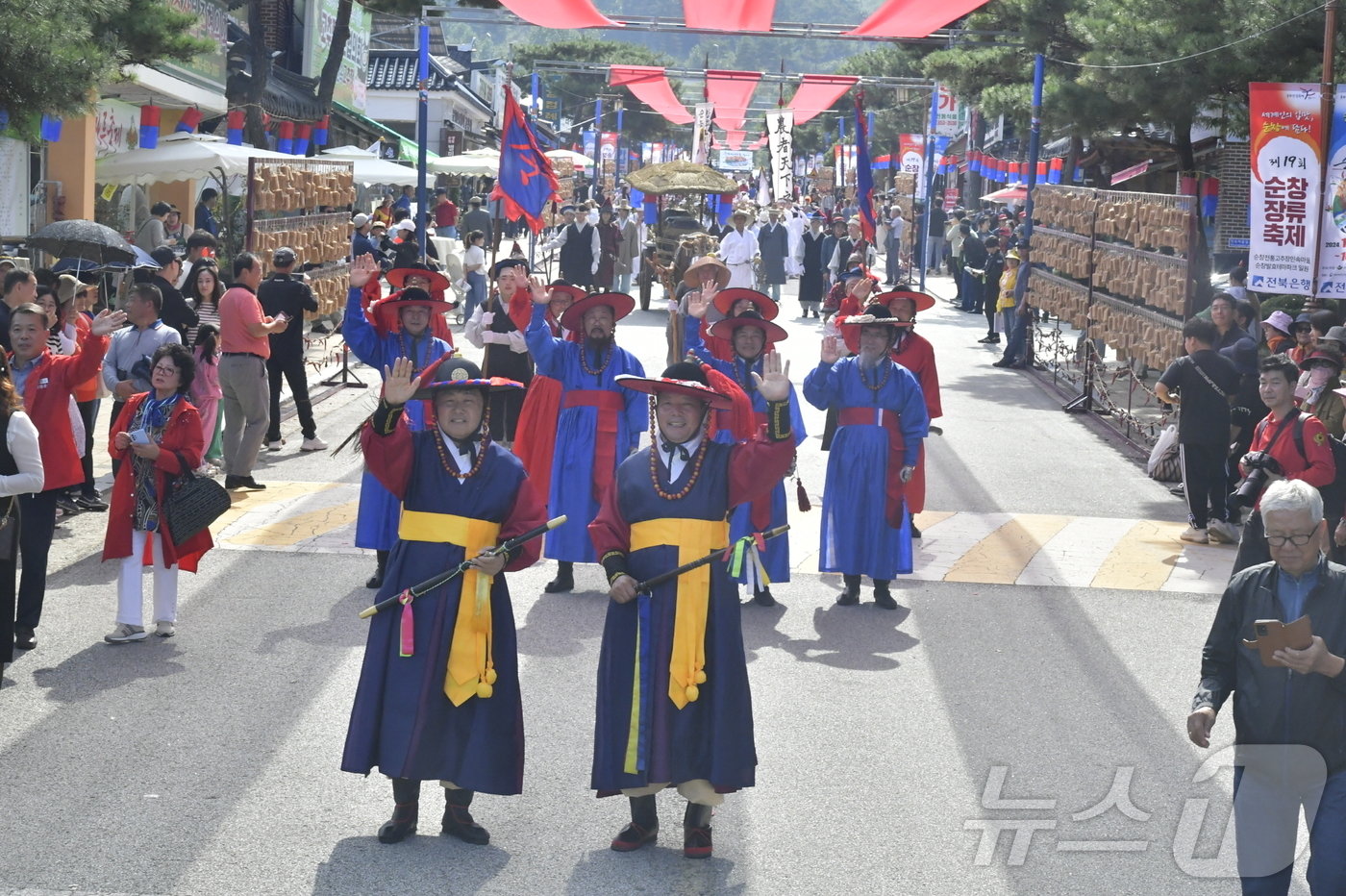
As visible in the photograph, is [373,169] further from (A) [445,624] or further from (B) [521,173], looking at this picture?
(A) [445,624]

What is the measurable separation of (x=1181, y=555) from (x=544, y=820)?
667 centimetres

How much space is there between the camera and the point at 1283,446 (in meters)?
8.52

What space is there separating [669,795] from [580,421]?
379cm

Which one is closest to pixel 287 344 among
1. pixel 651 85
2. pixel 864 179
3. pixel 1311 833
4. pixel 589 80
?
pixel 864 179

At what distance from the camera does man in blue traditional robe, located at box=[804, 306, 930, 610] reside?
31.8ft

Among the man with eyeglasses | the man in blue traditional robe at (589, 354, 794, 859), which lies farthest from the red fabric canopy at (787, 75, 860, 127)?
the man with eyeglasses

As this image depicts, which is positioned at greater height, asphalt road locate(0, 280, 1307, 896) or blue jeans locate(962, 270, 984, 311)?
blue jeans locate(962, 270, 984, 311)

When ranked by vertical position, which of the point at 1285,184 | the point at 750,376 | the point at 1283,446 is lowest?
the point at 1283,446

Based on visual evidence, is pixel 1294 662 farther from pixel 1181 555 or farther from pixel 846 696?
pixel 1181 555

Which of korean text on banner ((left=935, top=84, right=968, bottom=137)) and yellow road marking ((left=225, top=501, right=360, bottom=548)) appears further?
korean text on banner ((left=935, top=84, right=968, bottom=137))

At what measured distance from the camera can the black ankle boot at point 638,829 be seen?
19.1 ft

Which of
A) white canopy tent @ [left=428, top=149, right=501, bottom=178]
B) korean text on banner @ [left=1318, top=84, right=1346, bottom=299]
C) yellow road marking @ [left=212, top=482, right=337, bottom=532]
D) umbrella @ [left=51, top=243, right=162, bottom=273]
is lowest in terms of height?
yellow road marking @ [left=212, top=482, right=337, bottom=532]

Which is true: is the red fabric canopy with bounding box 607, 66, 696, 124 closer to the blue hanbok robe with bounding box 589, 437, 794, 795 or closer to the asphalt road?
the asphalt road

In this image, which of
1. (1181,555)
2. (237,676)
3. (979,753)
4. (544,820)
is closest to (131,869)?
(544,820)
